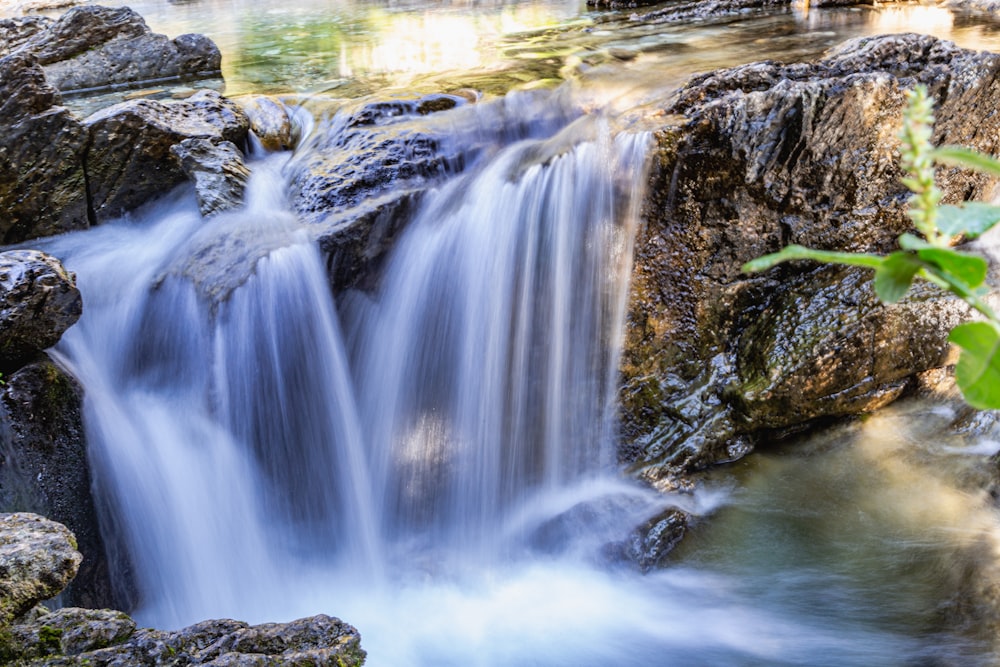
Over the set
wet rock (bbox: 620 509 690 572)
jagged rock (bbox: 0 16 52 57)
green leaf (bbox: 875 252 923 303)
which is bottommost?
wet rock (bbox: 620 509 690 572)

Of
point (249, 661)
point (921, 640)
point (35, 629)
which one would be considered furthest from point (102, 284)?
point (921, 640)

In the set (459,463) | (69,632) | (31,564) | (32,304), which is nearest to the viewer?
(69,632)

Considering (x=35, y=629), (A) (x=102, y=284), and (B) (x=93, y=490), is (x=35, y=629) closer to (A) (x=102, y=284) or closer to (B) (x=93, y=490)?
(B) (x=93, y=490)

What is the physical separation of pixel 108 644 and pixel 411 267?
128 inches

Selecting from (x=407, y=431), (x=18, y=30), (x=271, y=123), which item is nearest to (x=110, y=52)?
(x=18, y=30)

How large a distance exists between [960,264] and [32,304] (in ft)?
14.6

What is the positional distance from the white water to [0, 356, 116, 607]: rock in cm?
14

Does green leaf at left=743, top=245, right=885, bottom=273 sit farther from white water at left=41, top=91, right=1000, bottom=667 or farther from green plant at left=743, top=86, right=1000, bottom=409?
Result: white water at left=41, top=91, right=1000, bottom=667

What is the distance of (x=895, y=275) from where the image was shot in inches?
25.8

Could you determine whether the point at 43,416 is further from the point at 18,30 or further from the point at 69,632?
the point at 18,30

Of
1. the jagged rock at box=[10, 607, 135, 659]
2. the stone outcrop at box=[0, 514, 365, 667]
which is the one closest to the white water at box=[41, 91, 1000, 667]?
the stone outcrop at box=[0, 514, 365, 667]

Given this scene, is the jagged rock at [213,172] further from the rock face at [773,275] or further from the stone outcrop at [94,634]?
the stone outcrop at [94,634]

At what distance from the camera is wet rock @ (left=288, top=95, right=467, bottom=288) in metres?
5.17

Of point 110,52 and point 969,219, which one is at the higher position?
point 110,52
